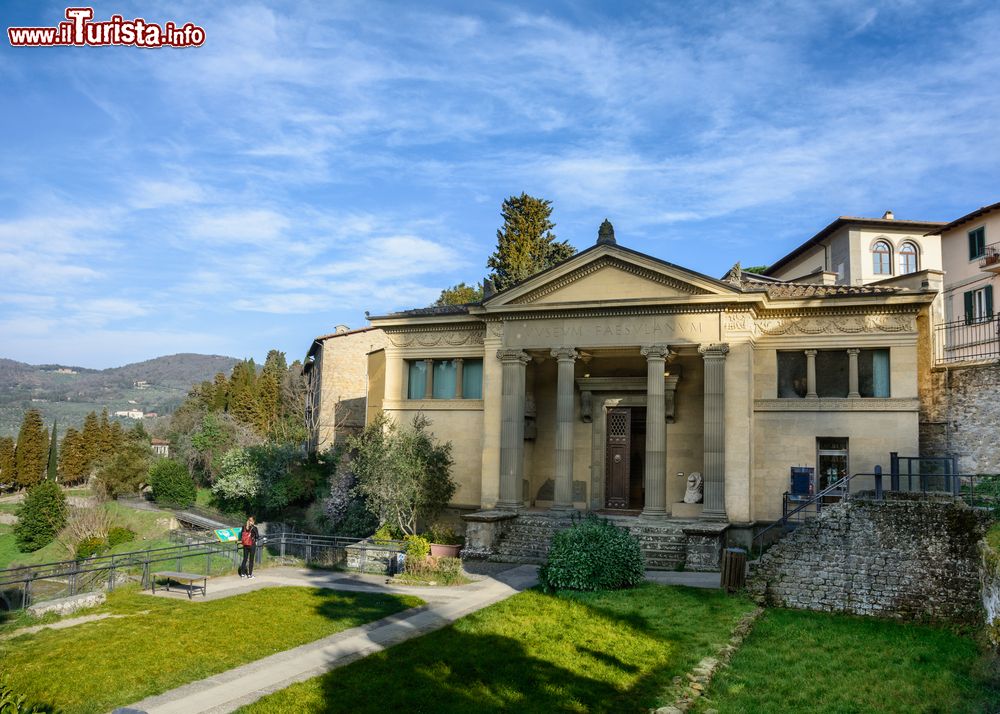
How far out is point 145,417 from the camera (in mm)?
178375

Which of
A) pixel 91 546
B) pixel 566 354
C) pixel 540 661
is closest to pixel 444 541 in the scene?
pixel 566 354

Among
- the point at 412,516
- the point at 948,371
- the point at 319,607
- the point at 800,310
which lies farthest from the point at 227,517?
the point at 948,371

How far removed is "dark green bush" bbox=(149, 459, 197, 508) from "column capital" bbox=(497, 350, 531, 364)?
1425 inches

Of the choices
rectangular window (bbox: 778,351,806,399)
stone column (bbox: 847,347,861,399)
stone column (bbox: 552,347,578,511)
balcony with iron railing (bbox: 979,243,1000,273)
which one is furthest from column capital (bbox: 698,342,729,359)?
balcony with iron railing (bbox: 979,243,1000,273)

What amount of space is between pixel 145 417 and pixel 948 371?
184m

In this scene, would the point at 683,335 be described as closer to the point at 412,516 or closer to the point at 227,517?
the point at 412,516

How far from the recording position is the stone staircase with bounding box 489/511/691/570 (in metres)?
22.5

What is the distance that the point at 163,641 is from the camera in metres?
13.3

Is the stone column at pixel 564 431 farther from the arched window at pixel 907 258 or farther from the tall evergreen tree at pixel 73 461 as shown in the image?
the tall evergreen tree at pixel 73 461

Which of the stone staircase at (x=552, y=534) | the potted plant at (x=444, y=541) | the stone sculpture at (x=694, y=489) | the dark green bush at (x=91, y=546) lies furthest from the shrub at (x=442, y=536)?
the dark green bush at (x=91, y=546)

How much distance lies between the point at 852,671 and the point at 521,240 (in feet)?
138

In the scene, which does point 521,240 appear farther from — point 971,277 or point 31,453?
point 31,453

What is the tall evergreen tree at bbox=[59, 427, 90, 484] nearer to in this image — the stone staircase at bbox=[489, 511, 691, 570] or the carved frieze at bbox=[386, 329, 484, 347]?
the carved frieze at bbox=[386, 329, 484, 347]

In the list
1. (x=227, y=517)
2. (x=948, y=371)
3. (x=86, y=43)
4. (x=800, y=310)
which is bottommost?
(x=227, y=517)
